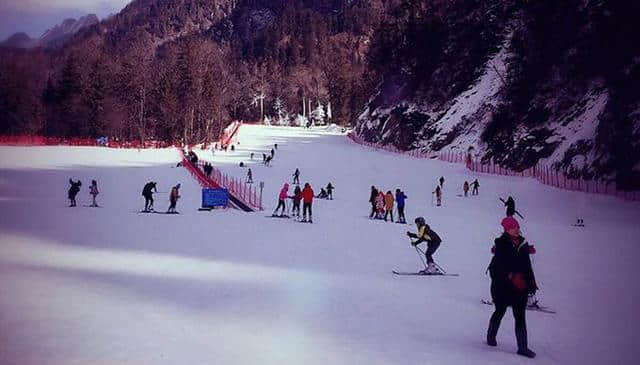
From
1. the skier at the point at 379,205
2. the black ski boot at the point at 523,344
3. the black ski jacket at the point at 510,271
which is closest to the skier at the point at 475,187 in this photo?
the skier at the point at 379,205

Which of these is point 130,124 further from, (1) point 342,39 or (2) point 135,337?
(1) point 342,39

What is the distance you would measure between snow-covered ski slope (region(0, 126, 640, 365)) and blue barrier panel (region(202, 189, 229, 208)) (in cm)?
85

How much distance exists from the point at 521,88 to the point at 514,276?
47801 mm

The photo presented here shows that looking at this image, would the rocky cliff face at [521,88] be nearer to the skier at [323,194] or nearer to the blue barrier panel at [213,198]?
the skier at [323,194]

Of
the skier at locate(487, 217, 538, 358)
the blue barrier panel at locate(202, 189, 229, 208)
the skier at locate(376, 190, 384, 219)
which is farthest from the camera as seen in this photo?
the blue barrier panel at locate(202, 189, 229, 208)

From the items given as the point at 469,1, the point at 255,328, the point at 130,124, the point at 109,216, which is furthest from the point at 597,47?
the point at 130,124

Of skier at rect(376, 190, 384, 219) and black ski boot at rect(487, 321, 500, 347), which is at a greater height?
skier at rect(376, 190, 384, 219)

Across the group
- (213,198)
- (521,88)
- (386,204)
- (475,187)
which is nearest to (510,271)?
(386,204)

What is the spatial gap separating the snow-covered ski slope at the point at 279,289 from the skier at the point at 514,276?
0.62m

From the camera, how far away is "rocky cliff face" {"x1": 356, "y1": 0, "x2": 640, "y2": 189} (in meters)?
33.9

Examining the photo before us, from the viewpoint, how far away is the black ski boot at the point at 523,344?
7008 millimetres

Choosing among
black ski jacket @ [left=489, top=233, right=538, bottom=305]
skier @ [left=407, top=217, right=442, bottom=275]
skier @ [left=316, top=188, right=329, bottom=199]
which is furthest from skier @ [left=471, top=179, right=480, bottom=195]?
black ski jacket @ [left=489, top=233, right=538, bottom=305]

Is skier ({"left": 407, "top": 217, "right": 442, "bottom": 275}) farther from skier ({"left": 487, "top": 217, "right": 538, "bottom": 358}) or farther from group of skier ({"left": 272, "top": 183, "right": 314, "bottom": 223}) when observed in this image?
group of skier ({"left": 272, "top": 183, "right": 314, "bottom": 223})

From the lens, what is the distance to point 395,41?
81375 mm
